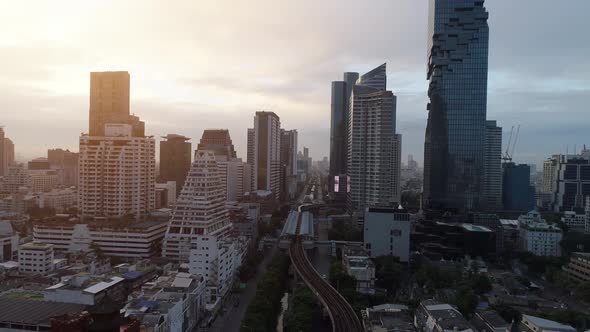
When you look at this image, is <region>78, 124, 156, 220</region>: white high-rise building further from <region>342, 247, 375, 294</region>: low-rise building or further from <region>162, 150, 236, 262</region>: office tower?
<region>342, 247, 375, 294</region>: low-rise building

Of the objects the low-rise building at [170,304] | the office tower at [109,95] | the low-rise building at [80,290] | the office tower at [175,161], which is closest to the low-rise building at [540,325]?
the low-rise building at [170,304]

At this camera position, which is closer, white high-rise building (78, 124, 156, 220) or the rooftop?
the rooftop

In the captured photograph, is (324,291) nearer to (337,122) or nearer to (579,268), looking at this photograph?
(579,268)

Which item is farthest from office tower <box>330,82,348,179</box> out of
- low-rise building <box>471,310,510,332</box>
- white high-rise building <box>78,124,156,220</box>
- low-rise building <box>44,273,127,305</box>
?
low-rise building <box>44,273,127,305</box>

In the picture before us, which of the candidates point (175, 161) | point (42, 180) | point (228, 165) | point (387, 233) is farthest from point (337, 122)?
point (387, 233)

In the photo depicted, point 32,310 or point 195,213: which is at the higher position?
point 195,213

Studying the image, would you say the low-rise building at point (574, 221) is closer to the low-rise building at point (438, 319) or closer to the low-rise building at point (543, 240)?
the low-rise building at point (543, 240)
